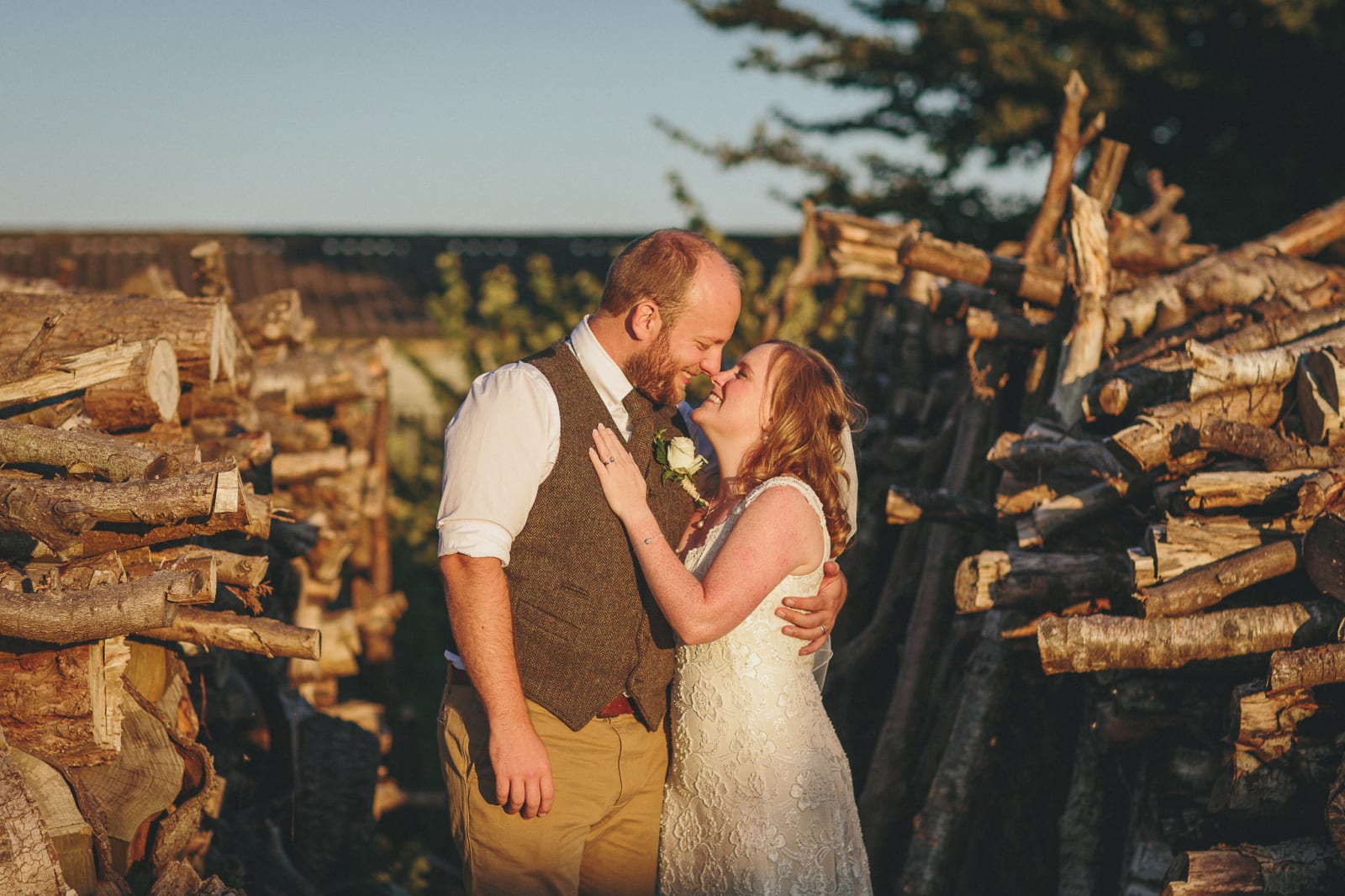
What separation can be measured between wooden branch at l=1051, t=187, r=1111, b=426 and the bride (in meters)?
2.18

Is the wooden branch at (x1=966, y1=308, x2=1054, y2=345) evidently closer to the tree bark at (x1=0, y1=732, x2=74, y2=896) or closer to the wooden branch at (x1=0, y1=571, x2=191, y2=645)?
the wooden branch at (x1=0, y1=571, x2=191, y2=645)

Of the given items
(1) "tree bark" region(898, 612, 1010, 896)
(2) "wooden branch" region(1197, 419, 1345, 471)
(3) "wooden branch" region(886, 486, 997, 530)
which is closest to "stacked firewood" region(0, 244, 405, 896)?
(3) "wooden branch" region(886, 486, 997, 530)

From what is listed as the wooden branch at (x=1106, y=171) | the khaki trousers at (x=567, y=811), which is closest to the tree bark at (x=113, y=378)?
the khaki trousers at (x=567, y=811)

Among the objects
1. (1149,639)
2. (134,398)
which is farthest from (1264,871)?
(134,398)

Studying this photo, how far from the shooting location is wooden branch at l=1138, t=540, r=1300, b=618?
4031mm

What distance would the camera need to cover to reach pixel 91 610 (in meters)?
3.38

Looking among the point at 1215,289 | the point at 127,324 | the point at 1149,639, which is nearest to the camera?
the point at 1149,639

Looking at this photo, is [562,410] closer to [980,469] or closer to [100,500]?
[100,500]

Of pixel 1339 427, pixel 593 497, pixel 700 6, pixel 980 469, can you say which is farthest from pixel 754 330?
pixel 593 497

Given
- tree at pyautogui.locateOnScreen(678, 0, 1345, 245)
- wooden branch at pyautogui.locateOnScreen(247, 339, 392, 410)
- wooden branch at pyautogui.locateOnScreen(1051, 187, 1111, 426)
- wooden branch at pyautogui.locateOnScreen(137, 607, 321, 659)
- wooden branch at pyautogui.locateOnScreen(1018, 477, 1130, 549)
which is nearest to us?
wooden branch at pyautogui.locateOnScreen(137, 607, 321, 659)

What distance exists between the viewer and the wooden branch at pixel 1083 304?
18.3 feet

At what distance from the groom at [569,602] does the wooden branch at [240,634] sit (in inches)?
32.2

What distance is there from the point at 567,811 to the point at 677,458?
110 centimetres

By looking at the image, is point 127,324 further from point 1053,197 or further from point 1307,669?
point 1053,197
